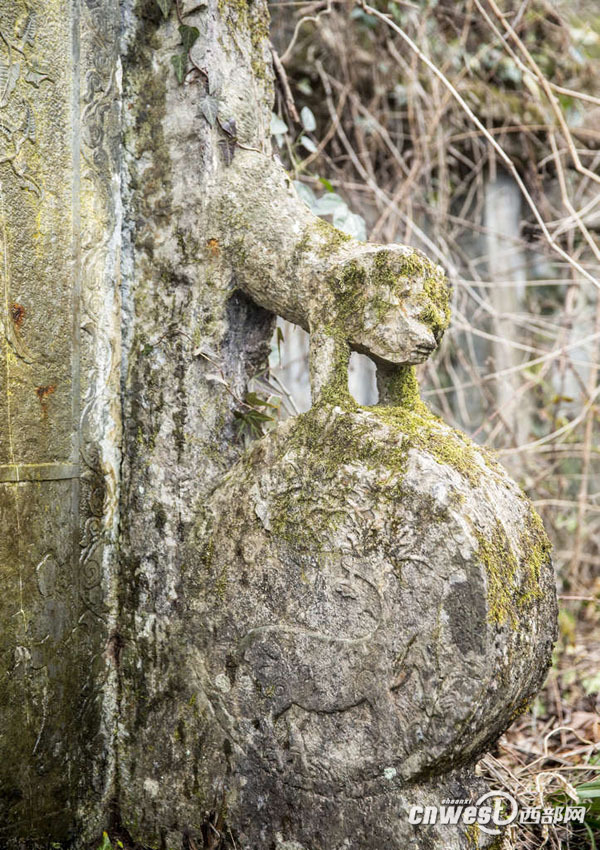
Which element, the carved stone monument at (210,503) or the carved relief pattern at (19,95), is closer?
the carved stone monument at (210,503)

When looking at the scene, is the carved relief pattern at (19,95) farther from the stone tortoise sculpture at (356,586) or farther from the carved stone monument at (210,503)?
the stone tortoise sculpture at (356,586)

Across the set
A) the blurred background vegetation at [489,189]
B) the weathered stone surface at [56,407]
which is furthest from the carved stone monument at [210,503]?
the blurred background vegetation at [489,189]

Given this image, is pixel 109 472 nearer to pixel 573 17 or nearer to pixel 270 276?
pixel 270 276

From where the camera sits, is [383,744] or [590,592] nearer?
[383,744]

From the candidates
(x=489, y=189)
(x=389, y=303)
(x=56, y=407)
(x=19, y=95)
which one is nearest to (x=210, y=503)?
(x=56, y=407)

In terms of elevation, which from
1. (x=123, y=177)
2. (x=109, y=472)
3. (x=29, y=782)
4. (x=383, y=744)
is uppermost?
(x=123, y=177)

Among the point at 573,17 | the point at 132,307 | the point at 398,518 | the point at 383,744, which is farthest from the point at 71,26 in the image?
the point at 573,17

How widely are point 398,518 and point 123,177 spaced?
102 centimetres

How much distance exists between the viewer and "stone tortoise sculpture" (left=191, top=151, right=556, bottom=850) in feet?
4.29

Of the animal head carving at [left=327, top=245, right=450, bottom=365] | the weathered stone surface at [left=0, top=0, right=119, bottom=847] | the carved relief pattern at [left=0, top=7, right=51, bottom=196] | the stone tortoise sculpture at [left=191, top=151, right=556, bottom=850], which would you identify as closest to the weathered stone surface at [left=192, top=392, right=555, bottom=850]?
the stone tortoise sculpture at [left=191, top=151, right=556, bottom=850]

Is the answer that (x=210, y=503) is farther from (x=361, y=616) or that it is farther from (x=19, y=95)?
(x=19, y=95)

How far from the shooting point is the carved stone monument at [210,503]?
1348mm

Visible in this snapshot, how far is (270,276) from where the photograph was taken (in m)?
1.62

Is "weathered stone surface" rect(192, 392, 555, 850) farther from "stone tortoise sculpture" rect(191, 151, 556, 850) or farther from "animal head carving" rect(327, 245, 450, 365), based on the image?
"animal head carving" rect(327, 245, 450, 365)
